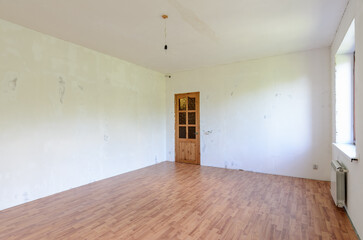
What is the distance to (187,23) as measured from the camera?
10.4 feet

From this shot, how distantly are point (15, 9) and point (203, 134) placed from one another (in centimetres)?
481

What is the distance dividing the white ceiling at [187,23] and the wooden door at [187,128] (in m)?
1.92

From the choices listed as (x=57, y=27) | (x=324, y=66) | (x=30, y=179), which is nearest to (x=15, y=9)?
(x=57, y=27)

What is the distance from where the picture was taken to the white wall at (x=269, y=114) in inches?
173

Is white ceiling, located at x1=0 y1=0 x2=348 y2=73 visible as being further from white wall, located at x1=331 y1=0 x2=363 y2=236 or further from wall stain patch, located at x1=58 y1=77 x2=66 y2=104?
wall stain patch, located at x1=58 y1=77 x2=66 y2=104

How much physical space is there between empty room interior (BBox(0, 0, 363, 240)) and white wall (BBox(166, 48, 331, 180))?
3cm

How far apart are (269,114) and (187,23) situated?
10.1ft

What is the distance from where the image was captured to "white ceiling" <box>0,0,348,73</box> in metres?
2.70

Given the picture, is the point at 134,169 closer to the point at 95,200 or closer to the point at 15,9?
the point at 95,200

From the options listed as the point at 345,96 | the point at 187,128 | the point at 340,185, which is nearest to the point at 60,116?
the point at 187,128

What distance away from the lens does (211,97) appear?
5.82m

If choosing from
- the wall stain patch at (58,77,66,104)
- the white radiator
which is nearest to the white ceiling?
the wall stain patch at (58,77,66,104)

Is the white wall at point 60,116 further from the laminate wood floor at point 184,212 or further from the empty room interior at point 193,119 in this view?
the laminate wood floor at point 184,212

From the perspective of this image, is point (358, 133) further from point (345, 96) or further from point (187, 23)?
point (187, 23)
